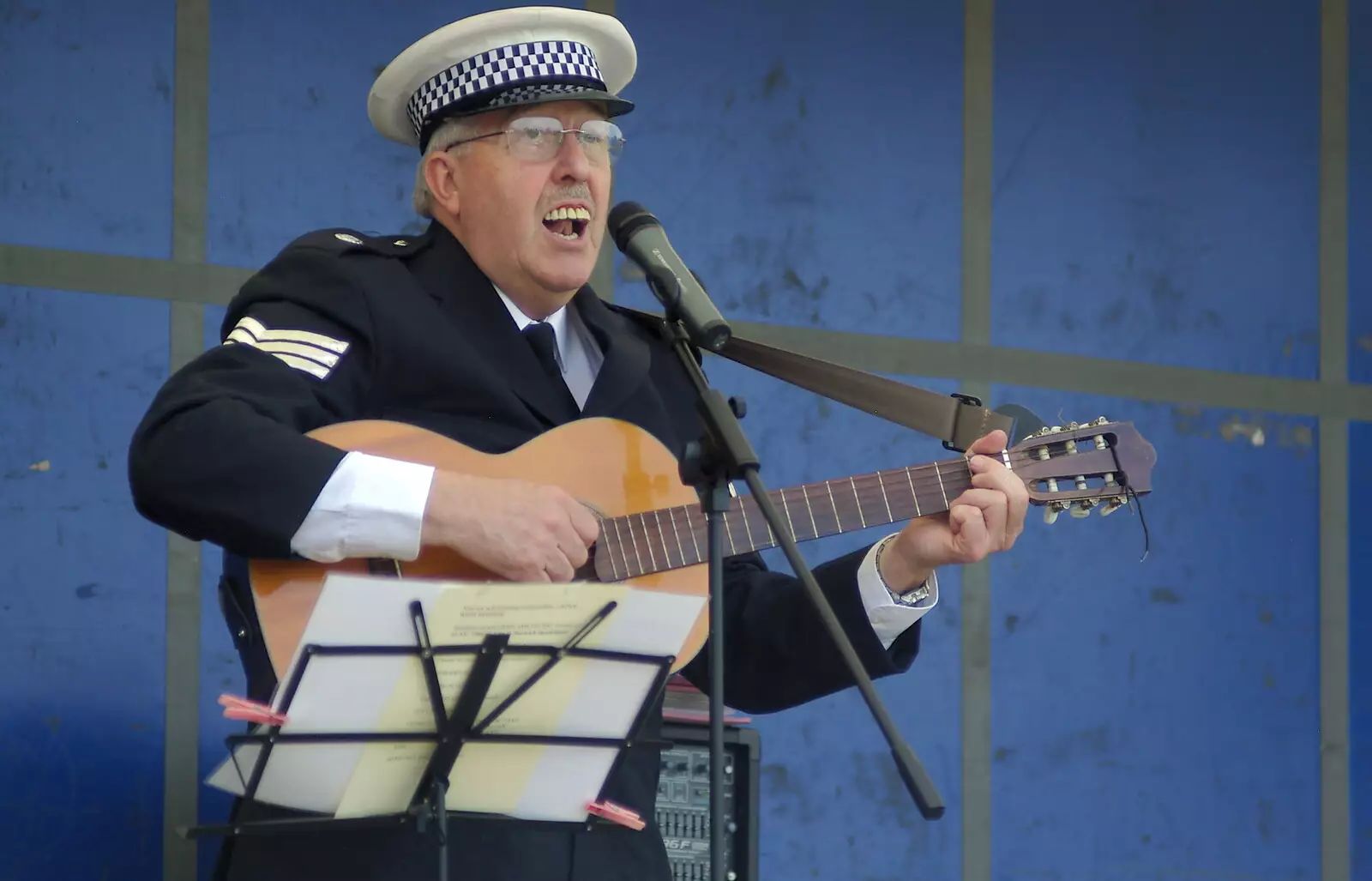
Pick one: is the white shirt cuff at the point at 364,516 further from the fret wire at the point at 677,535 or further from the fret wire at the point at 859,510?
the fret wire at the point at 859,510

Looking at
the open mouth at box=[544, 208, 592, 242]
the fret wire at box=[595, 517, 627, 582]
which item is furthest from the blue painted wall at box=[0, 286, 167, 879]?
the fret wire at box=[595, 517, 627, 582]

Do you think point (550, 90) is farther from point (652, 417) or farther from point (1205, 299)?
point (1205, 299)

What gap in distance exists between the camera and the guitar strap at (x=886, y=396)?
2.78 m

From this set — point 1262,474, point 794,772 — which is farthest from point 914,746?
point 1262,474

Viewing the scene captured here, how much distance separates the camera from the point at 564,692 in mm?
2041

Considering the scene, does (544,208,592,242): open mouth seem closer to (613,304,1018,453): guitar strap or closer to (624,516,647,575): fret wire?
(613,304,1018,453): guitar strap

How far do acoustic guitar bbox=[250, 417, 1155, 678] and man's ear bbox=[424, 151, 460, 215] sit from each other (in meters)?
0.48

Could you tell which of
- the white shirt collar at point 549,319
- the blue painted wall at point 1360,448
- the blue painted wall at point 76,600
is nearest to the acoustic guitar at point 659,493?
the white shirt collar at point 549,319

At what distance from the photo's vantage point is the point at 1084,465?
2.69 meters

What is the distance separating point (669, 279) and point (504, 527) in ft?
1.26

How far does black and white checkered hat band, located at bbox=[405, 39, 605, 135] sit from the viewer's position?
2.71 meters

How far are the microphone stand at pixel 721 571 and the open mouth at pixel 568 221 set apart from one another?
652 millimetres

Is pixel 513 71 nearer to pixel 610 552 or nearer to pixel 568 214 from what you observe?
pixel 568 214

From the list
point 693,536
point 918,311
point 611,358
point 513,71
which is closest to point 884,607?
point 693,536
